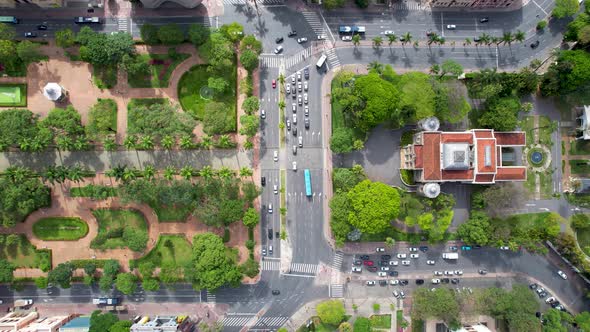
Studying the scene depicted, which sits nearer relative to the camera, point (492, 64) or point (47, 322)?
point (47, 322)

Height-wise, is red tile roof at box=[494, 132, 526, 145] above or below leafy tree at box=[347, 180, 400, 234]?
above

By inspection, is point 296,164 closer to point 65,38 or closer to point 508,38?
point 508,38

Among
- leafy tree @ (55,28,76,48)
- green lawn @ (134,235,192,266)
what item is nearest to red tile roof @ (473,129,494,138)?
green lawn @ (134,235,192,266)

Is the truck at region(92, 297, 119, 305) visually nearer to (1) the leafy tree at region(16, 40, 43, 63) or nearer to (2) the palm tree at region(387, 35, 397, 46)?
(1) the leafy tree at region(16, 40, 43, 63)

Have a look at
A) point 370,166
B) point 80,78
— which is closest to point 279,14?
point 370,166

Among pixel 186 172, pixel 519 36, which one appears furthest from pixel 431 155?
pixel 186 172

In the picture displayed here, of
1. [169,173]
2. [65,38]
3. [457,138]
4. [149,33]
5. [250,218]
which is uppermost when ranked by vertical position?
[149,33]

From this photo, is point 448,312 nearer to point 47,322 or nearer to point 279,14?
point 279,14
